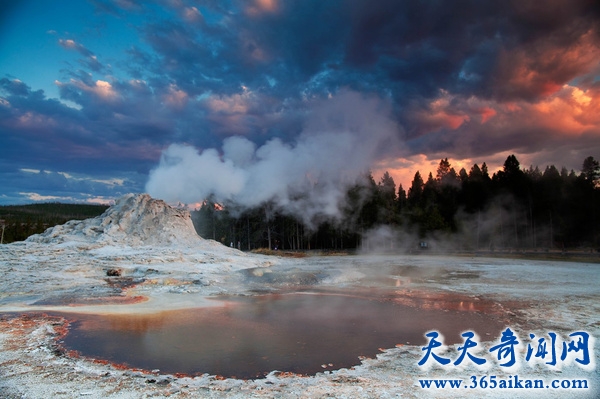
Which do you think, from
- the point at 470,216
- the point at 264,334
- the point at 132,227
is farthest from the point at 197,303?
the point at 470,216

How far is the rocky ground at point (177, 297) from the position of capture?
5688mm

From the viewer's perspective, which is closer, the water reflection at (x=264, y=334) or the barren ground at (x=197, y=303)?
the barren ground at (x=197, y=303)

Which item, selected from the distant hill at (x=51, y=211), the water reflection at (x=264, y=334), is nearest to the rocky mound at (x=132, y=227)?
the water reflection at (x=264, y=334)

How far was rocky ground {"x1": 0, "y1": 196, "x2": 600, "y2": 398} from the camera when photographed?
18.7 feet

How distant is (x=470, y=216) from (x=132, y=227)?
4496 centimetres

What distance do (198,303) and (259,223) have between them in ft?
152

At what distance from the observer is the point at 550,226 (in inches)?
1812

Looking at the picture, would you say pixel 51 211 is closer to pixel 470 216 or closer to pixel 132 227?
pixel 132 227

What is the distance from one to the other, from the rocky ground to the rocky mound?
0.11 meters

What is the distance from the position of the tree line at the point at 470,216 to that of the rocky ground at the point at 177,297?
24235 mm

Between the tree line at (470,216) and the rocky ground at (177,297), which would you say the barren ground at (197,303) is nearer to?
the rocky ground at (177,297)

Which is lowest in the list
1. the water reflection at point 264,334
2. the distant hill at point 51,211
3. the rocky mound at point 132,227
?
the water reflection at point 264,334

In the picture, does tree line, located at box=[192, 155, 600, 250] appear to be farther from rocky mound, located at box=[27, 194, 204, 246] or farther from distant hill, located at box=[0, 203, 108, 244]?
distant hill, located at box=[0, 203, 108, 244]

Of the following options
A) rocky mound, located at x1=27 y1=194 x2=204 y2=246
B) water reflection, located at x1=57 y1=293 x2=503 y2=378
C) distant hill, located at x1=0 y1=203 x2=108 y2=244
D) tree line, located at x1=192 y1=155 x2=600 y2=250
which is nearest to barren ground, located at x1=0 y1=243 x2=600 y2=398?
water reflection, located at x1=57 y1=293 x2=503 y2=378
